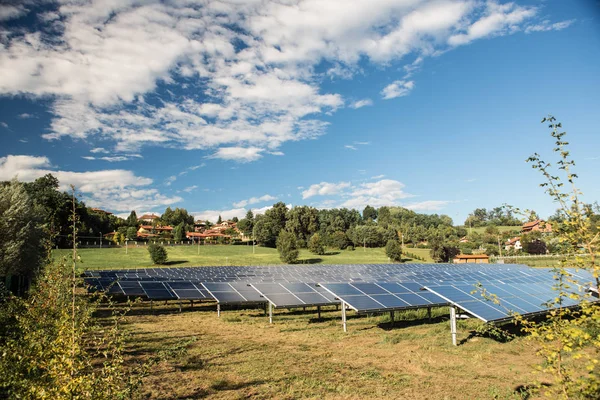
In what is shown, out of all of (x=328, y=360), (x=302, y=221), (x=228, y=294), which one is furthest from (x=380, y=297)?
(x=302, y=221)

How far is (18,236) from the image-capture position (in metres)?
28.2

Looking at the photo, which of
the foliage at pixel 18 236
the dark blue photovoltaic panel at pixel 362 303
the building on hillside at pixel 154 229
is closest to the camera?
the dark blue photovoltaic panel at pixel 362 303

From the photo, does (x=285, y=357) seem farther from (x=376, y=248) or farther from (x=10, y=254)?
(x=376, y=248)

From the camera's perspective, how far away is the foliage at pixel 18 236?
2630 cm

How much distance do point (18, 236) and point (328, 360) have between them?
Result: 28.6 meters

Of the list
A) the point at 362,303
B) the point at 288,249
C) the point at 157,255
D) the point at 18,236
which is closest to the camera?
the point at 362,303

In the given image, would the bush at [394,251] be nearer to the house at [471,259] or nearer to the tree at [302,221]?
the house at [471,259]

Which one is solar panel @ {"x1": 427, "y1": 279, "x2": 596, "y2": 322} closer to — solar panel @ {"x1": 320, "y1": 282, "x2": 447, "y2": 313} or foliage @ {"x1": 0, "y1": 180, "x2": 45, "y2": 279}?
solar panel @ {"x1": 320, "y1": 282, "x2": 447, "y2": 313}

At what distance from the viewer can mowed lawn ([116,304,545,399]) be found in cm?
980

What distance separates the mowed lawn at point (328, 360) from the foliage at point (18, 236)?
43.9ft

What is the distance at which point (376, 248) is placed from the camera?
10594 centimetres

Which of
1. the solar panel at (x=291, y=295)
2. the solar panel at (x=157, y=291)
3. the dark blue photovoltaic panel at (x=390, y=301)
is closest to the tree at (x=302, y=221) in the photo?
the solar panel at (x=157, y=291)

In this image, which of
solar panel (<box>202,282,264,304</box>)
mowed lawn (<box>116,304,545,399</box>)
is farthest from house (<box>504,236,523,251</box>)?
solar panel (<box>202,282,264,304</box>)

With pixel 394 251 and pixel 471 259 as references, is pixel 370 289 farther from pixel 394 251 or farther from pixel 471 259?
pixel 471 259
